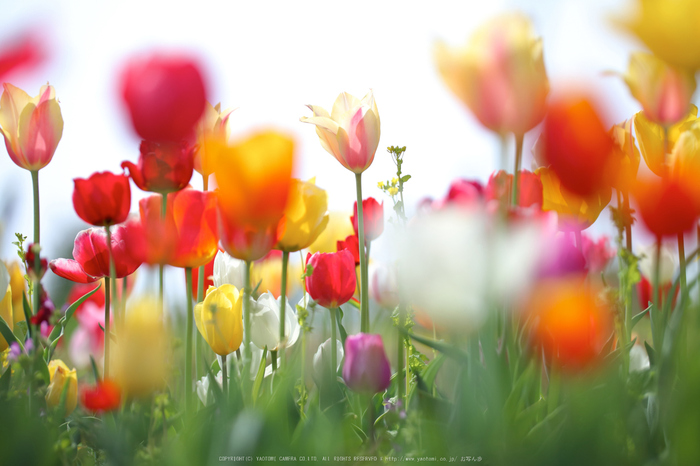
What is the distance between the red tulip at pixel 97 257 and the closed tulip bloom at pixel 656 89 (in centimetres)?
93

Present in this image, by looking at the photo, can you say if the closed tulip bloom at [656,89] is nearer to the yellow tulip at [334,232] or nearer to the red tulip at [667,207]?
the red tulip at [667,207]

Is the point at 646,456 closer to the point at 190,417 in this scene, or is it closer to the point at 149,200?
the point at 190,417

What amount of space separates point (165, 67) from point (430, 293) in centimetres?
42

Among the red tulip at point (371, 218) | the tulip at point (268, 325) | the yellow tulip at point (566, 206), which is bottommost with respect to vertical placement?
the tulip at point (268, 325)

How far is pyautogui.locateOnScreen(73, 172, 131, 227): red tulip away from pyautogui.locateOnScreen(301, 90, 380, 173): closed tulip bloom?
0.36 m

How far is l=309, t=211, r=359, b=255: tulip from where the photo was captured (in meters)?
1.49

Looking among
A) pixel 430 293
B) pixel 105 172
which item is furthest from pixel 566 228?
pixel 105 172

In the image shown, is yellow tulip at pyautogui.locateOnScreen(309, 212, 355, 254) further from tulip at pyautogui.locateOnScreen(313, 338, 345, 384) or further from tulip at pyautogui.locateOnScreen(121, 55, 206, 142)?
tulip at pyautogui.locateOnScreen(121, 55, 206, 142)

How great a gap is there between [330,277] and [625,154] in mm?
583

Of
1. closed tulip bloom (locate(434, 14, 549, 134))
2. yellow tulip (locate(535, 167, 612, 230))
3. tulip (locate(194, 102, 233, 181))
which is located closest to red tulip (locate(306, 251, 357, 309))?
tulip (locate(194, 102, 233, 181))

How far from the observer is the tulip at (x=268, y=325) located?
1138 millimetres

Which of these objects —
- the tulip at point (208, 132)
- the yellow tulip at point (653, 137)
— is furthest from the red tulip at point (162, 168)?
the yellow tulip at point (653, 137)

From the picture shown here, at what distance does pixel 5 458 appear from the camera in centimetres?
59

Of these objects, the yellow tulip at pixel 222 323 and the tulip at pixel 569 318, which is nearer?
the tulip at pixel 569 318
